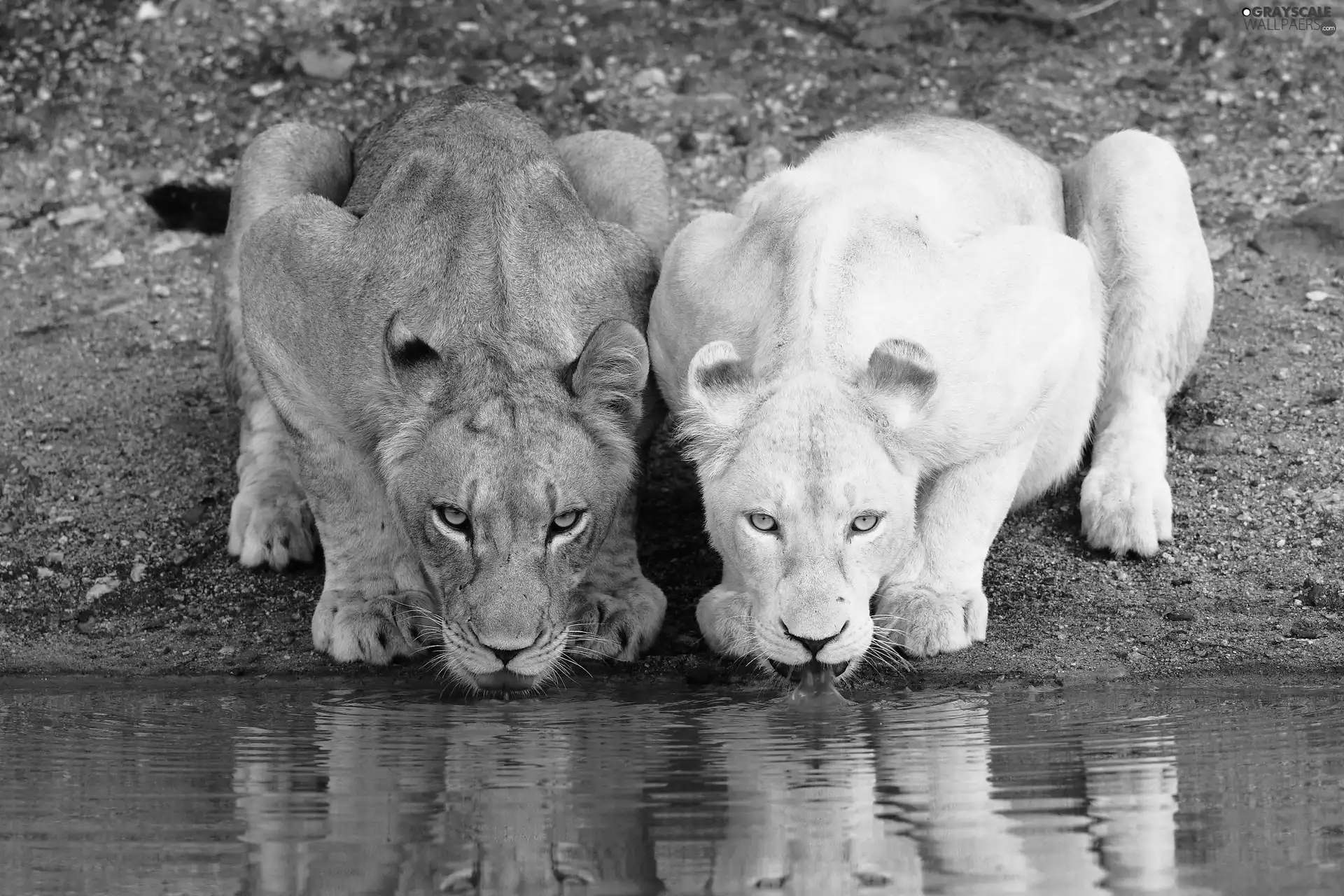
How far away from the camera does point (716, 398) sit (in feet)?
19.1

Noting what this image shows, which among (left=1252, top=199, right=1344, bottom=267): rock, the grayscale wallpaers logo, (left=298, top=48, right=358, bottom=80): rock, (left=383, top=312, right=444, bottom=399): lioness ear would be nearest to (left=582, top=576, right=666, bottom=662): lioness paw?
(left=383, top=312, right=444, bottom=399): lioness ear

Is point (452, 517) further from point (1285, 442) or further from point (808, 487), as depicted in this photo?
point (1285, 442)

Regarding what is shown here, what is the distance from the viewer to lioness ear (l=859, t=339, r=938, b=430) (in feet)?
18.7

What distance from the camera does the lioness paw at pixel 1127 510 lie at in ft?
22.5

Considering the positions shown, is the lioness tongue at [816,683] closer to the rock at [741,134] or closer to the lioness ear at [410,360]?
the lioness ear at [410,360]

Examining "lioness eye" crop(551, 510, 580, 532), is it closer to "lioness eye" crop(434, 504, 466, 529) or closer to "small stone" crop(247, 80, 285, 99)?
"lioness eye" crop(434, 504, 466, 529)

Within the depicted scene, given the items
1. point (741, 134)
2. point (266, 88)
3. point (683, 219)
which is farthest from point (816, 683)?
point (266, 88)

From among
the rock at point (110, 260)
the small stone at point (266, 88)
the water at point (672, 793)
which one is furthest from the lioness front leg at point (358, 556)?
the small stone at point (266, 88)

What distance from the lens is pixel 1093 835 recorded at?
14.6 ft

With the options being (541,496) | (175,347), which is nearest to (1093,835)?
(541,496)

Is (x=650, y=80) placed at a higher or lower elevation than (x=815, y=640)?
higher

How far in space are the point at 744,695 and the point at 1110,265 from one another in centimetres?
262

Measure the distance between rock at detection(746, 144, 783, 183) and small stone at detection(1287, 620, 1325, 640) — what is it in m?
4.27

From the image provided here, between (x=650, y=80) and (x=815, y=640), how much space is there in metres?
5.68
